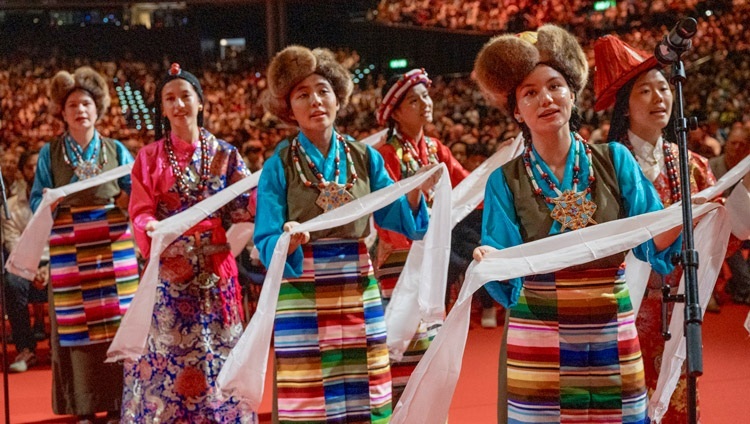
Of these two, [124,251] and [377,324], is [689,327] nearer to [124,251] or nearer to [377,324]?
[377,324]

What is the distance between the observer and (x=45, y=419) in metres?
4.89

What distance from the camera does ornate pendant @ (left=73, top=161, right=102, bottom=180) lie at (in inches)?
183

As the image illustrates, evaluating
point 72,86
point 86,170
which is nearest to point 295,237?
point 86,170

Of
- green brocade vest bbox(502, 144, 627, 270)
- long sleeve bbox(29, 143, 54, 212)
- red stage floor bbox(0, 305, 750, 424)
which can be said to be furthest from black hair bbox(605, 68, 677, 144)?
long sleeve bbox(29, 143, 54, 212)

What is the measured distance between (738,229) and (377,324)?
1.21 metres

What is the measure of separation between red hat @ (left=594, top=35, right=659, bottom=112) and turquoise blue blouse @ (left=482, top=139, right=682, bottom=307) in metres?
0.78

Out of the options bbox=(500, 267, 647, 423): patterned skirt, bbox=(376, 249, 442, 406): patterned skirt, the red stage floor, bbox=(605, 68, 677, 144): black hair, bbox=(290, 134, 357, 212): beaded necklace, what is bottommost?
the red stage floor

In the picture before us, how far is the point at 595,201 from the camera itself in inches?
96.7

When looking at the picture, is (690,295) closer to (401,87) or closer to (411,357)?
Result: (411,357)

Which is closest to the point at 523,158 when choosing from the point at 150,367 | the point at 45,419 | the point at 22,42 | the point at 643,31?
the point at 150,367

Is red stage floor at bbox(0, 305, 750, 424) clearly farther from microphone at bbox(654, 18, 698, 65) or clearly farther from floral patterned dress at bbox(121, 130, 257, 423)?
microphone at bbox(654, 18, 698, 65)

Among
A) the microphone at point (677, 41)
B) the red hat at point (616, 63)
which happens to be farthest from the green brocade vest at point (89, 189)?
the microphone at point (677, 41)

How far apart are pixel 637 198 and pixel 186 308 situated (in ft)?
6.78

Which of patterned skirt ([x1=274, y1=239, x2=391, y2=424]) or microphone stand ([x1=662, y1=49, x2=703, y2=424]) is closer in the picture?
microphone stand ([x1=662, y1=49, x2=703, y2=424])
